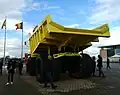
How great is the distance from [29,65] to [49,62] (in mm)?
7201

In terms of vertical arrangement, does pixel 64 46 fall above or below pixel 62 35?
below

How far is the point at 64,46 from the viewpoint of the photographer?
1559 centimetres

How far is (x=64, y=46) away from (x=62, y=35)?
4.11 feet

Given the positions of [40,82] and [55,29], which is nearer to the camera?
[55,29]

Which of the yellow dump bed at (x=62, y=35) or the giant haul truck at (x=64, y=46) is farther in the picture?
the giant haul truck at (x=64, y=46)

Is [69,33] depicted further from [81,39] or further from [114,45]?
[114,45]

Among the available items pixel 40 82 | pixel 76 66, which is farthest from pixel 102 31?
pixel 40 82

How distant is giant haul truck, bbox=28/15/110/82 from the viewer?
14.1 m

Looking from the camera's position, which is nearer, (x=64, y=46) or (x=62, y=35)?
(x=62, y=35)

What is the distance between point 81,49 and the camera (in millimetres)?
17453

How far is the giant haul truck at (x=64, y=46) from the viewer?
14.1 m

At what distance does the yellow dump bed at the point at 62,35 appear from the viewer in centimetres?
1368

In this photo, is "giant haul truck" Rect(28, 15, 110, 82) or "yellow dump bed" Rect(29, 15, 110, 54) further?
"giant haul truck" Rect(28, 15, 110, 82)

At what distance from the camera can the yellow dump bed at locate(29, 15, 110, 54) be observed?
13680 mm
